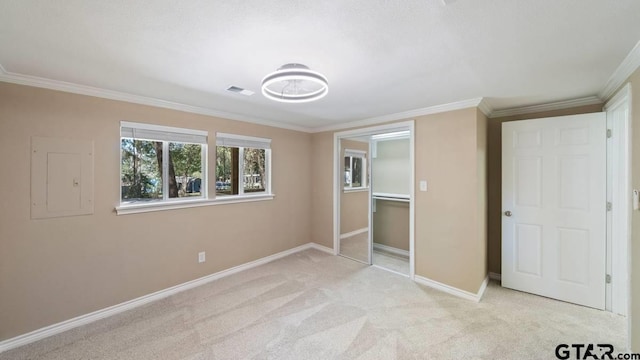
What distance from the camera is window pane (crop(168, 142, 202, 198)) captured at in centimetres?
307

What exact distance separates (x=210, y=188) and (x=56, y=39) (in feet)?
6.73

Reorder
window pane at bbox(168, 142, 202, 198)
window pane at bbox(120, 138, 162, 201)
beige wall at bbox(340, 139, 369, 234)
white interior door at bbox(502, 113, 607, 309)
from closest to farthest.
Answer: white interior door at bbox(502, 113, 607, 309) → window pane at bbox(120, 138, 162, 201) → window pane at bbox(168, 142, 202, 198) → beige wall at bbox(340, 139, 369, 234)

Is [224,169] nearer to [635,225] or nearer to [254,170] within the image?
[254,170]

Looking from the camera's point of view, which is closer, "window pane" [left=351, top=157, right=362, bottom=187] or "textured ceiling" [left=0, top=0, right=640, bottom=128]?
"textured ceiling" [left=0, top=0, right=640, bottom=128]

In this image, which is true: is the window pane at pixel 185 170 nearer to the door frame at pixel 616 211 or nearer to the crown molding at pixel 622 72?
the crown molding at pixel 622 72

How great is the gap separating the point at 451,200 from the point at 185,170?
132 inches

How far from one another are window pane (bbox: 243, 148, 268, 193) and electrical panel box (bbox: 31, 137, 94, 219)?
179 centimetres

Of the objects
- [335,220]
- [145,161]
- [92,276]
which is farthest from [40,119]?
[335,220]

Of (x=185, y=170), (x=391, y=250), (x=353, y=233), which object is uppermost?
(x=185, y=170)

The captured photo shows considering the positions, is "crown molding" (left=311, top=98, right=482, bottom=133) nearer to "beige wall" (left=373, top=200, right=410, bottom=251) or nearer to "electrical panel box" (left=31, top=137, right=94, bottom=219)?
"beige wall" (left=373, top=200, right=410, bottom=251)

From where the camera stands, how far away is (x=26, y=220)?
84.9 inches

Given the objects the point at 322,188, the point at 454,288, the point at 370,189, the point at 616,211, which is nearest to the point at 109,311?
the point at 322,188

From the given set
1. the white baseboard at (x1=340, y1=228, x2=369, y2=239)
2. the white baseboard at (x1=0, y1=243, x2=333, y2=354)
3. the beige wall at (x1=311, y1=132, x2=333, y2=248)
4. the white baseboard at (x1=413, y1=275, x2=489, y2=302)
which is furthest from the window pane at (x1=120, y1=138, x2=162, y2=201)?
the white baseboard at (x1=413, y1=275, x2=489, y2=302)

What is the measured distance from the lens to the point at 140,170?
284cm
